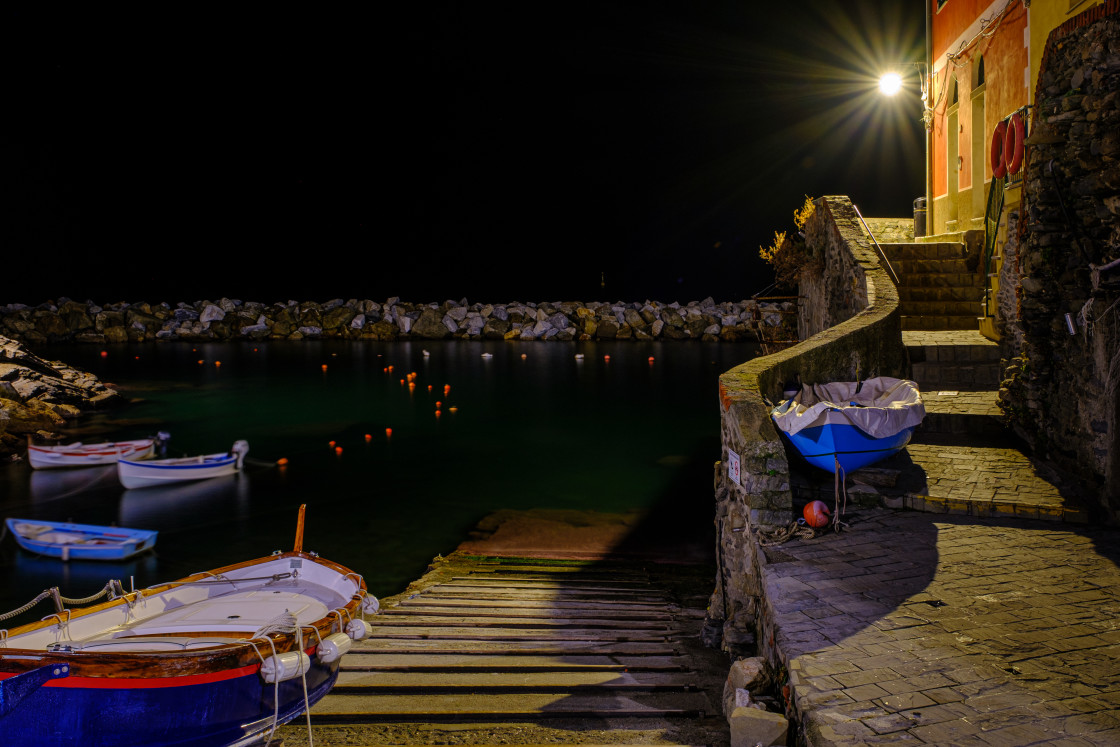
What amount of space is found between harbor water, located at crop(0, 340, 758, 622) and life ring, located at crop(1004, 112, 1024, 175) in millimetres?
6972

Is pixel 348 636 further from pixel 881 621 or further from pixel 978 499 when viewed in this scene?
pixel 978 499

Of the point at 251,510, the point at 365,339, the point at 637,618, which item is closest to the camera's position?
the point at 637,618

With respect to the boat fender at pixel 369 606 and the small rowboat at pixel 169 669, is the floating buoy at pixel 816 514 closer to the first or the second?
the small rowboat at pixel 169 669

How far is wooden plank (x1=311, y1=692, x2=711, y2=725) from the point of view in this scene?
4297 millimetres

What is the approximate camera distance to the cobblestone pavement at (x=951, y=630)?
3.03 metres

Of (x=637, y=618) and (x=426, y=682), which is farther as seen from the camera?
(x=637, y=618)

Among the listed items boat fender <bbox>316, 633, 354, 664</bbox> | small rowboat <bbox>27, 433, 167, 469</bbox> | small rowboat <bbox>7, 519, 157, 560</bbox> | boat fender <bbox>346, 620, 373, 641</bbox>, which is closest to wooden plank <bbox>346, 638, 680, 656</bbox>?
boat fender <bbox>346, 620, 373, 641</bbox>

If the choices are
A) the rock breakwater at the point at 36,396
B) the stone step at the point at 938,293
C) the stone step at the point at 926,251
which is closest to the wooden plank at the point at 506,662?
the stone step at the point at 938,293

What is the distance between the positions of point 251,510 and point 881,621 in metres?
12.8

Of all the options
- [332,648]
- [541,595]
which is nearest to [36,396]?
[541,595]

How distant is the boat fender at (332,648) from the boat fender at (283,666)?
0.34 ft

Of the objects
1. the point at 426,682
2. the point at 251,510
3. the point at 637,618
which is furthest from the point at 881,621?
the point at 251,510

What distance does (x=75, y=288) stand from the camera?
5662cm

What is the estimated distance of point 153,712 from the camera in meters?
4.60
